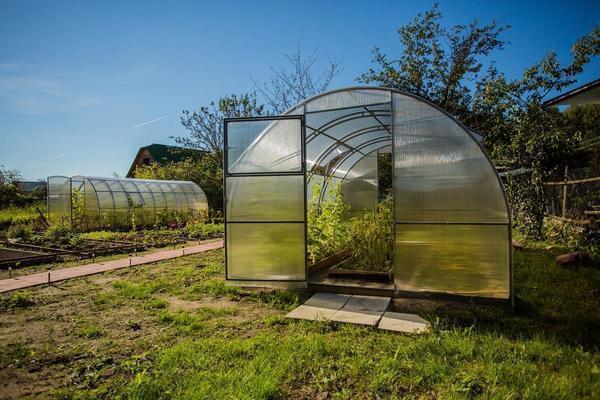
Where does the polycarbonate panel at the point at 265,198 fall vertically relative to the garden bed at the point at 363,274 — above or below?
above

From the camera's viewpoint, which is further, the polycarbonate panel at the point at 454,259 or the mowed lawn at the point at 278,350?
the polycarbonate panel at the point at 454,259

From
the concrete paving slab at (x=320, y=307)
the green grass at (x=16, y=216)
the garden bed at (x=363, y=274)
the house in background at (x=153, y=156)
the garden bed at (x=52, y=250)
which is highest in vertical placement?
the house in background at (x=153, y=156)

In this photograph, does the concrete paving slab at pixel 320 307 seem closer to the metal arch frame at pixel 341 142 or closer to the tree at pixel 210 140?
the metal arch frame at pixel 341 142

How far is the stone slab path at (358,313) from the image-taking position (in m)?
3.86

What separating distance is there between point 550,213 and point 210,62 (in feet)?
33.8

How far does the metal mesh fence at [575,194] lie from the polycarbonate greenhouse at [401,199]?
4772mm

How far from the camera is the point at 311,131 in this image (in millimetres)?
6828

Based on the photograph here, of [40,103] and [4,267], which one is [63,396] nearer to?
[4,267]

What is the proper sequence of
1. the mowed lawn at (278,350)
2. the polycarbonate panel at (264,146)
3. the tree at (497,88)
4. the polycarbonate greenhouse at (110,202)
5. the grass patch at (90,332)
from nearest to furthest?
the mowed lawn at (278,350) → the grass patch at (90,332) → the polycarbonate panel at (264,146) → the tree at (497,88) → the polycarbonate greenhouse at (110,202)

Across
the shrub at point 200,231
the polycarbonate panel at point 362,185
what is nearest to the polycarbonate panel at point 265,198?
the polycarbonate panel at point 362,185

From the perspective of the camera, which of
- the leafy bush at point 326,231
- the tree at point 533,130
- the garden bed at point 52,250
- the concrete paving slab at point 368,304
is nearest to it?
the concrete paving slab at point 368,304

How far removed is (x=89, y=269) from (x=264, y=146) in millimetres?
4373

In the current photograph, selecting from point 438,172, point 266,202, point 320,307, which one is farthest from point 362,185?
point 320,307

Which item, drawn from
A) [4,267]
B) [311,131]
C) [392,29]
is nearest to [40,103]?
[4,267]
